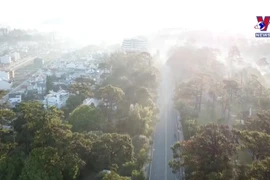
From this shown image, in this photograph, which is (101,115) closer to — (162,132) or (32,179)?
(162,132)

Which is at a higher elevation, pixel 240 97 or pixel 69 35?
pixel 69 35

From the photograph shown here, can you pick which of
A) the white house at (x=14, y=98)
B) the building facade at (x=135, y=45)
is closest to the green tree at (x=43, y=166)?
the white house at (x=14, y=98)

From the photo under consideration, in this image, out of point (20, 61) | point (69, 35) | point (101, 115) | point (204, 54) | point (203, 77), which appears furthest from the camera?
point (69, 35)

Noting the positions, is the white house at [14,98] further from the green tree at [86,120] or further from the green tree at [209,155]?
the green tree at [209,155]

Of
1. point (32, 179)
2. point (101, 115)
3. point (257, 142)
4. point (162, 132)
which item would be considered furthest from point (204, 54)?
point (32, 179)

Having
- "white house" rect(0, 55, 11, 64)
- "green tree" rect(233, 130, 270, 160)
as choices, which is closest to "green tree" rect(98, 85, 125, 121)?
"green tree" rect(233, 130, 270, 160)

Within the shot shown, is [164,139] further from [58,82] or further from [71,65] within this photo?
[71,65]

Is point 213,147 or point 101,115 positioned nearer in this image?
point 213,147
